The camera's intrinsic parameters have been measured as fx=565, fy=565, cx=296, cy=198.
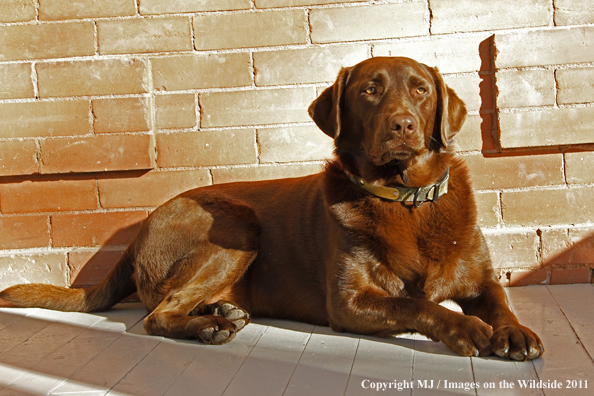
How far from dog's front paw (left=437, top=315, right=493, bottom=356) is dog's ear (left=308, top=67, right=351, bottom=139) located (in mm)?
1022

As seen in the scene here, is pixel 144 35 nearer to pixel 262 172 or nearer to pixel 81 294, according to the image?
pixel 262 172

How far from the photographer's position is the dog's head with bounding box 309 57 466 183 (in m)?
2.35

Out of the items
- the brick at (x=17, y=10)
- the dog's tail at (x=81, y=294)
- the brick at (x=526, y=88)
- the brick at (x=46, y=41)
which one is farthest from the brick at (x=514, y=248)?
the brick at (x=17, y=10)

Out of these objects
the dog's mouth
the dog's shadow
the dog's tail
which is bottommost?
the dog's shadow

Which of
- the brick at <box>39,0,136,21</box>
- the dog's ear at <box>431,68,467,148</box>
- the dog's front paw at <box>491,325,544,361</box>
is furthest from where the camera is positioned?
the brick at <box>39,0,136,21</box>

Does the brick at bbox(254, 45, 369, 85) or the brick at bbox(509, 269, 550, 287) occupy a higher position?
the brick at bbox(254, 45, 369, 85)

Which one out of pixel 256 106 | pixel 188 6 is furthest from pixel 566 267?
pixel 188 6

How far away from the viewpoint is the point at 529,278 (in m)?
3.30

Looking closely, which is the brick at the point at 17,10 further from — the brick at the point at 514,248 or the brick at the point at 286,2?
the brick at the point at 514,248

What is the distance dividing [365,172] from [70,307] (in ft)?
5.84

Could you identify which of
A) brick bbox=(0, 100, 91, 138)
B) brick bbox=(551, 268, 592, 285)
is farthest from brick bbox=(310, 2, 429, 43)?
brick bbox=(551, 268, 592, 285)

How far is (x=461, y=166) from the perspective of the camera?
8.99ft

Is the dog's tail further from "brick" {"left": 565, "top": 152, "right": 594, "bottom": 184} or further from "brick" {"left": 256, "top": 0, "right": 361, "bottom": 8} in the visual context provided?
"brick" {"left": 565, "top": 152, "right": 594, "bottom": 184}

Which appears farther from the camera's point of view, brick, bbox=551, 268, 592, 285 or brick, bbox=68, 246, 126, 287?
brick, bbox=68, 246, 126, 287
